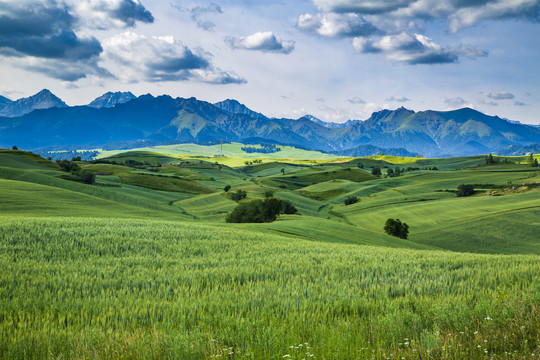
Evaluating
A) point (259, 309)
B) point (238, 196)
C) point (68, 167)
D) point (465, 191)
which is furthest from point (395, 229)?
point (68, 167)

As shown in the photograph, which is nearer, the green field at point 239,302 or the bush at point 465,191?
the green field at point 239,302

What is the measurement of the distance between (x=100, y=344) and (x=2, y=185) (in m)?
79.7

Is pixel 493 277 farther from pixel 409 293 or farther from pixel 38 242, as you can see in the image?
pixel 38 242

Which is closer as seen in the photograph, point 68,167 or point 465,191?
point 465,191

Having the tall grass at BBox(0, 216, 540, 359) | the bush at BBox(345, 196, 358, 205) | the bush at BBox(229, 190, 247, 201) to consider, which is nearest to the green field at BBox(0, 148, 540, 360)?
the tall grass at BBox(0, 216, 540, 359)

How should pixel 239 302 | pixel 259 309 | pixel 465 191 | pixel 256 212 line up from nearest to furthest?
Result: pixel 259 309
pixel 239 302
pixel 256 212
pixel 465 191

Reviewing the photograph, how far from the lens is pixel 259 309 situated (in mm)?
8328

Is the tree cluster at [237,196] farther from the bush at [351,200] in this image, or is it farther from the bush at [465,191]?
A: the bush at [465,191]

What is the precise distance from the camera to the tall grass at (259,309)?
600 cm

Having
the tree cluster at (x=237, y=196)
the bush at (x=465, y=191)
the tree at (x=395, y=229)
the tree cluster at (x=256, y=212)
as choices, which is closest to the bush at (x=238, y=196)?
the tree cluster at (x=237, y=196)

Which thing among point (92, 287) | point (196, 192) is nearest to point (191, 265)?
point (92, 287)

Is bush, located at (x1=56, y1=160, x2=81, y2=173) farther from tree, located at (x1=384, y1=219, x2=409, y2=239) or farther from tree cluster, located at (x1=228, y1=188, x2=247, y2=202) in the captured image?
tree, located at (x1=384, y1=219, x2=409, y2=239)

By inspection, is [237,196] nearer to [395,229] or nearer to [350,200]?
[350,200]

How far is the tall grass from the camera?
A: 6.00 meters
